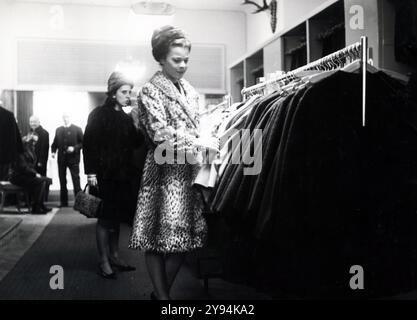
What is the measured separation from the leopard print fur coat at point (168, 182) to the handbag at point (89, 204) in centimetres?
65

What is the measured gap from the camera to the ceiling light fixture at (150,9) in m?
3.13

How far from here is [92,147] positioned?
253cm

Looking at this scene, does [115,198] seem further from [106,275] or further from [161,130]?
[161,130]

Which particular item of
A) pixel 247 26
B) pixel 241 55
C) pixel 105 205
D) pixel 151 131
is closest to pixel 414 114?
pixel 151 131

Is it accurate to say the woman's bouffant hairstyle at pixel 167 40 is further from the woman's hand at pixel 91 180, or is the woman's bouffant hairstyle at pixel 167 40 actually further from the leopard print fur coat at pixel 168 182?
the woman's hand at pixel 91 180

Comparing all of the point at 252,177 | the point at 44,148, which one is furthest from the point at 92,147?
the point at 44,148

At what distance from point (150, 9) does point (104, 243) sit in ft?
5.65

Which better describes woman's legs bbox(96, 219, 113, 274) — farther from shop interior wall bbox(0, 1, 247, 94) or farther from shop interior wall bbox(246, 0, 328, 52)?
shop interior wall bbox(246, 0, 328, 52)

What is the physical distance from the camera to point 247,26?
5.27 meters

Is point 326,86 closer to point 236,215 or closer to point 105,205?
point 236,215

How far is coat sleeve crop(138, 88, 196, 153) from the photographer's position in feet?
5.73

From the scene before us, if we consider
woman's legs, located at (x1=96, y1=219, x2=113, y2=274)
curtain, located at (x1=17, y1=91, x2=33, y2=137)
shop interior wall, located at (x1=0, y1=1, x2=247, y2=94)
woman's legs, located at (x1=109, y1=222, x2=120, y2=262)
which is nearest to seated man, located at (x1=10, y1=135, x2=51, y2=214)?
curtain, located at (x1=17, y1=91, x2=33, y2=137)

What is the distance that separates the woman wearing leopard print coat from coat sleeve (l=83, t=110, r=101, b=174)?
744mm
